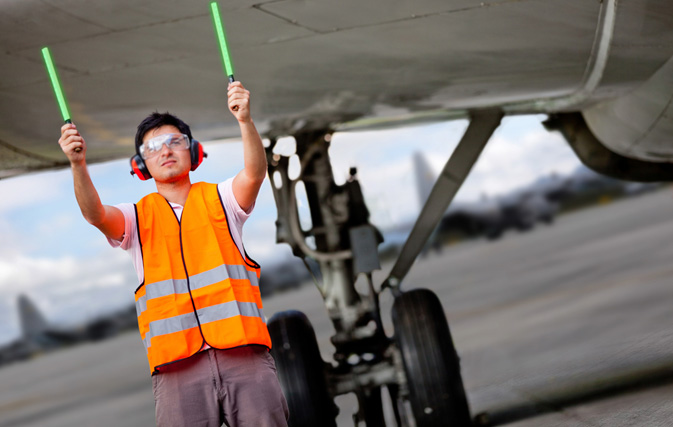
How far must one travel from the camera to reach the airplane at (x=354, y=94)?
2.65 metres

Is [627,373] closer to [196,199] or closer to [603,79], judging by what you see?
[603,79]

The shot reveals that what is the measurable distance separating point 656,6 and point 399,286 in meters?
2.40

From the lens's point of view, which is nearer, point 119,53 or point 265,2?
point 265,2

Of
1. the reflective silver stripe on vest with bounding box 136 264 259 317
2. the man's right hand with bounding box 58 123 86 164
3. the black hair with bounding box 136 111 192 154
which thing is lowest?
the reflective silver stripe on vest with bounding box 136 264 259 317

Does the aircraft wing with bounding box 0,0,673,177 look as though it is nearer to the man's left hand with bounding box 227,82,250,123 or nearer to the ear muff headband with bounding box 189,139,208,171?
the ear muff headband with bounding box 189,139,208,171

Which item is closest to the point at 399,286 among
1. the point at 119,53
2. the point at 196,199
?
the point at 119,53

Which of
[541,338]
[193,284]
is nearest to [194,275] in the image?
[193,284]

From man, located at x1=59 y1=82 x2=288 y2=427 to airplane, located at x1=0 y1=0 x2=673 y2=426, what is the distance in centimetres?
67

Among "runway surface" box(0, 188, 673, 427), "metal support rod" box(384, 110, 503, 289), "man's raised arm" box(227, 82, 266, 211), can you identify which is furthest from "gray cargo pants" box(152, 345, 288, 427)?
"metal support rod" box(384, 110, 503, 289)

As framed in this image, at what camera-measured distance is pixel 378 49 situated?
3.05 m

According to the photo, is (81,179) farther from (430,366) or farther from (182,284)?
(430,366)

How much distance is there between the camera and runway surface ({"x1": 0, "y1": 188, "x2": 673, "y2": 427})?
526 cm

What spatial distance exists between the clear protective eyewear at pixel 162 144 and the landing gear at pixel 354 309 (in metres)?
2.78

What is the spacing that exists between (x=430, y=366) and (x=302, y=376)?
71cm
